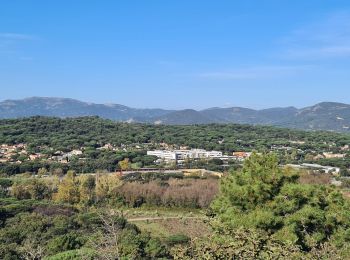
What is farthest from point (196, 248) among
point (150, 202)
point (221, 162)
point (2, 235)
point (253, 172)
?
point (221, 162)

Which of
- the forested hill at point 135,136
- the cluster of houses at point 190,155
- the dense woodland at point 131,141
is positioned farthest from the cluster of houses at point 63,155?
the cluster of houses at point 190,155

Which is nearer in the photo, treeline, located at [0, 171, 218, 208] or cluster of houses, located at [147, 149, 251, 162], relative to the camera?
treeline, located at [0, 171, 218, 208]

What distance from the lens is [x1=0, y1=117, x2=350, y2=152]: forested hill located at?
174 ft

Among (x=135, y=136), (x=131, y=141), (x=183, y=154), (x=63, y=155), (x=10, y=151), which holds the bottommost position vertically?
(x=63, y=155)

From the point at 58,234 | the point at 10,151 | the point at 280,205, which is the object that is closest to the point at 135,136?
the point at 10,151

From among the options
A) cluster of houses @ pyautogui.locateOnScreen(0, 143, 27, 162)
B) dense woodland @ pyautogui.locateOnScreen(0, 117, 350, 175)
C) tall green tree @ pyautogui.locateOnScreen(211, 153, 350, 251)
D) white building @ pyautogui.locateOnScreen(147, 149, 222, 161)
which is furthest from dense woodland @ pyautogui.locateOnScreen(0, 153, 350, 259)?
white building @ pyautogui.locateOnScreen(147, 149, 222, 161)

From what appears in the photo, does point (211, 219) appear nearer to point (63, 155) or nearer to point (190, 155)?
point (63, 155)

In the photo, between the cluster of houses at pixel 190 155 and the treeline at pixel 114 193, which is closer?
the treeline at pixel 114 193

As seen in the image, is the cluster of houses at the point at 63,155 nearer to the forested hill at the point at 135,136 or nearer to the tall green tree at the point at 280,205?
the forested hill at the point at 135,136

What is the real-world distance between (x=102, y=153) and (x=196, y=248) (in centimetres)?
4144

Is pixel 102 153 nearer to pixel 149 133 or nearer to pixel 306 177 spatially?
pixel 149 133

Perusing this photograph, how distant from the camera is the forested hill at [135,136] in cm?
5319

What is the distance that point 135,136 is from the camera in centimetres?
5909

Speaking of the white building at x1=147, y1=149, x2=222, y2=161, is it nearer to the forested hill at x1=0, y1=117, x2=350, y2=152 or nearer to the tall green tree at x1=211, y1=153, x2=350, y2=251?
the forested hill at x1=0, y1=117, x2=350, y2=152
